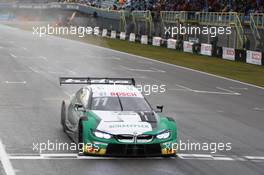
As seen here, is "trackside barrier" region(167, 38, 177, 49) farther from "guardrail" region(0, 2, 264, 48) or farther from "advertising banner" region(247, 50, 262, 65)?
"advertising banner" region(247, 50, 262, 65)

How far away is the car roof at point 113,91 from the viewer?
14.8 m

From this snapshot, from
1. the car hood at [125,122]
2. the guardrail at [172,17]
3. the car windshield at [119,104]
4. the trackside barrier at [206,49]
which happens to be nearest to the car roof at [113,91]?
the car windshield at [119,104]

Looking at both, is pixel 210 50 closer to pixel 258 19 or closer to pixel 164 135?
pixel 258 19

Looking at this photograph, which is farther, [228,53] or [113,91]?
[228,53]

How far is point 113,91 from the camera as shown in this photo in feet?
49.2

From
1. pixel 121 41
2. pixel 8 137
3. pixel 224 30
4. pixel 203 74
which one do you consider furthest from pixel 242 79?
pixel 121 41

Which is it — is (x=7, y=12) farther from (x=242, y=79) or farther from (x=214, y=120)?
(x=214, y=120)

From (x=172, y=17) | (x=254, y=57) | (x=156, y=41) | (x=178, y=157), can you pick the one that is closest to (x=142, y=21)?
(x=172, y=17)

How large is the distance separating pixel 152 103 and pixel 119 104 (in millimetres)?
8813

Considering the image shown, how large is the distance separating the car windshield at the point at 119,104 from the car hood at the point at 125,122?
0.29 m

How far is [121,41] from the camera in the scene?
6894 centimetres

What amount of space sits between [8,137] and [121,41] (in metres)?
54.0

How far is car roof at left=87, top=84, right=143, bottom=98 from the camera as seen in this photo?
1481 centimetres

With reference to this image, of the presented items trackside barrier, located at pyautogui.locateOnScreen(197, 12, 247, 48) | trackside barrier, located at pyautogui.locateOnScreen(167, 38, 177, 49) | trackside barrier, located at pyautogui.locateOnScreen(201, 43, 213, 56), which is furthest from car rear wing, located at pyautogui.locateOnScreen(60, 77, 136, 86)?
trackside barrier, located at pyautogui.locateOnScreen(167, 38, 177, 49)
